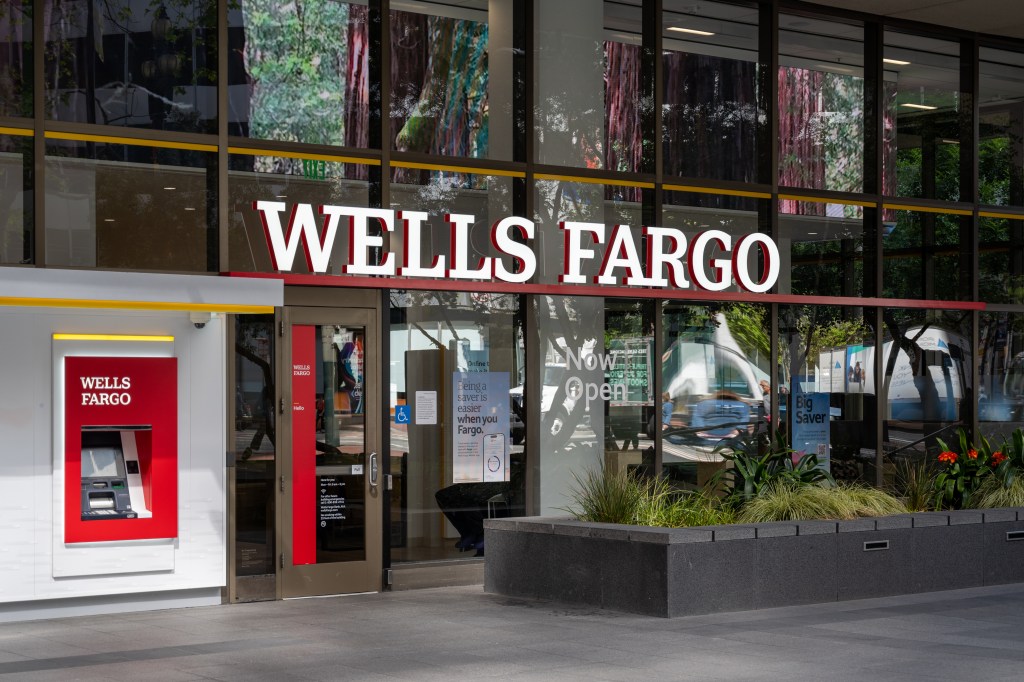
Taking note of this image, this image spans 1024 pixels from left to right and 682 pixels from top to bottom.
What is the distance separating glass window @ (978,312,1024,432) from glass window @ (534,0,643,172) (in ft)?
18.3

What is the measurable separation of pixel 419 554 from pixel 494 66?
4.91 metres

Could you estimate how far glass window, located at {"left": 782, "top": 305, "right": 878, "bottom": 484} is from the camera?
15.6 meters

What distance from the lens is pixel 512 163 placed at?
13859mm

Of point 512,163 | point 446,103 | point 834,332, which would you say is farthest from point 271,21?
point 834,332

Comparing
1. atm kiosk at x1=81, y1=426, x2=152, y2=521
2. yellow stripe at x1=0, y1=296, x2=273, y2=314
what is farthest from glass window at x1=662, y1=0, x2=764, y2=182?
atm kiosk at x1=81, y1=426, x2=152, y2=521

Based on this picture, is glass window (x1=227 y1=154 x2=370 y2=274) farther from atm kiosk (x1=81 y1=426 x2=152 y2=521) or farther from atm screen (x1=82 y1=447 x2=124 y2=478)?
atm screen (x1=82 y1=447 x2=124 y2=478)

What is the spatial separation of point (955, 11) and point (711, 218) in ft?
13.7

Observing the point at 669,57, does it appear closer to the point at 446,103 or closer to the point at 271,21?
the point at 446,103

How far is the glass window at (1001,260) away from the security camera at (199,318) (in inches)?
389

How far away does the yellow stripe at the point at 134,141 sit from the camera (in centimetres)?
1149

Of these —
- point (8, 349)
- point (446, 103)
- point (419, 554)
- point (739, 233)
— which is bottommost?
point (419, 554)

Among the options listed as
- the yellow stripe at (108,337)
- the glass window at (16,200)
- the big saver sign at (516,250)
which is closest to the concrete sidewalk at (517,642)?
the yellow stripe at (108,337)

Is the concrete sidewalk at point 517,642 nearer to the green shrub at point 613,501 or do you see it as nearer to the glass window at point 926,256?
the green shrub at point 613,501

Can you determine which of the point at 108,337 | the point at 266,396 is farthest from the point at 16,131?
the point at 266,396
